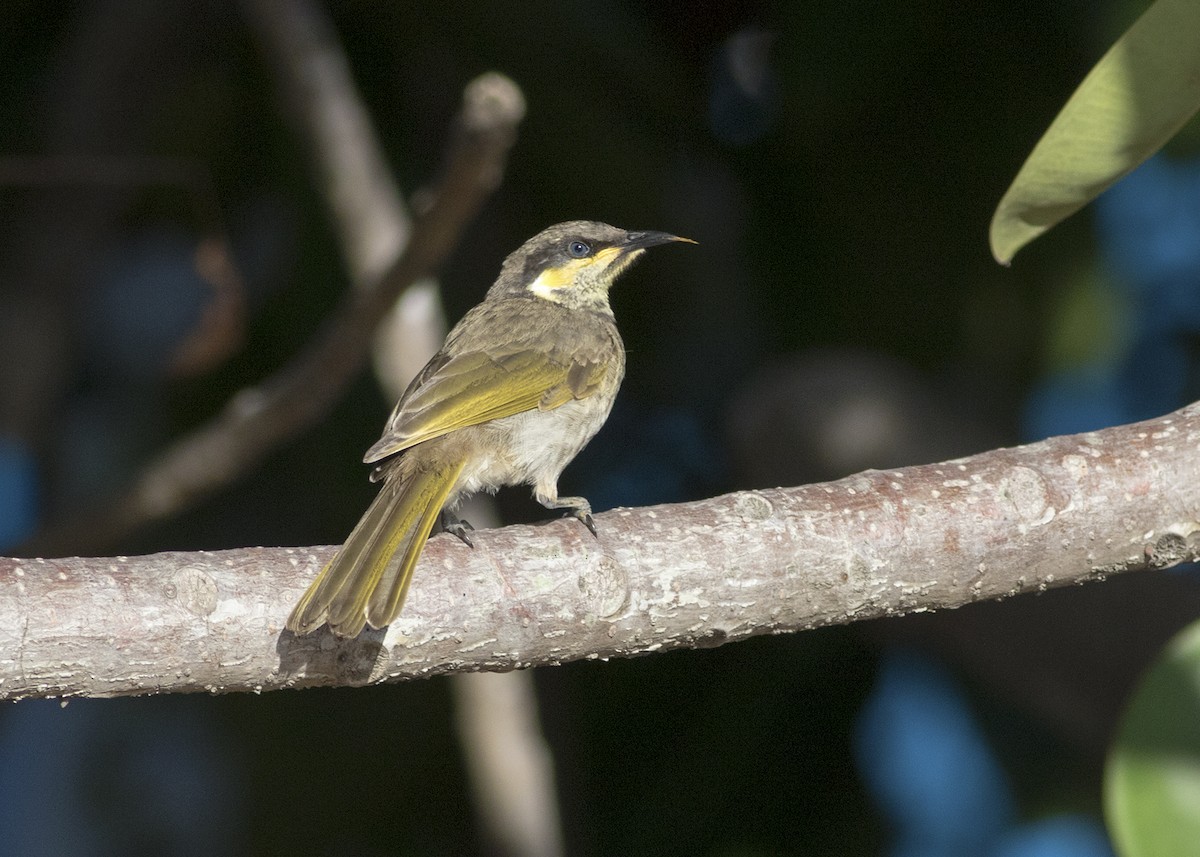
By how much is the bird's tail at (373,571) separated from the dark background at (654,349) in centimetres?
187

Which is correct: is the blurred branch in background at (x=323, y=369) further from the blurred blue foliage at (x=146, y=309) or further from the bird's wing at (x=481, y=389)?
the blurred blue foliage at (x=146, y=309)

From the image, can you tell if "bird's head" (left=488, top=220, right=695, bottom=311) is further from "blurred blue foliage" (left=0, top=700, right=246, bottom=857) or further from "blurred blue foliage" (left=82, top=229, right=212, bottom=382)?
"blurred blue foliage" (left=0, top=700, right=246, bottom=857)

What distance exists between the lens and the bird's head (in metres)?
4.09

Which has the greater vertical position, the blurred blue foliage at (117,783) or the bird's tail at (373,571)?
the blurred blue foliage at (117,783)

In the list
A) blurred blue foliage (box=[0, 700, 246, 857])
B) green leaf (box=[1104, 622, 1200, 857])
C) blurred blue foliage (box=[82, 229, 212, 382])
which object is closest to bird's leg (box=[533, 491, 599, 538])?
green leaf (box=[1104, 622, 1200, 857])

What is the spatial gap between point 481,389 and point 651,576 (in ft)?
3.74

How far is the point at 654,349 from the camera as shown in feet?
16.9

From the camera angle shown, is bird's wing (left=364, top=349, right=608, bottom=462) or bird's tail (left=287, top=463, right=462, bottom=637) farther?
bird's wing (left=364, top=349, right=608, bottom=462)

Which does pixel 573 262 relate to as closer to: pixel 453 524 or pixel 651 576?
pixel 453 524

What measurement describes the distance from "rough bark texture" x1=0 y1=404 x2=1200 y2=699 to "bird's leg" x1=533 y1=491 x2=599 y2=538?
0.03m

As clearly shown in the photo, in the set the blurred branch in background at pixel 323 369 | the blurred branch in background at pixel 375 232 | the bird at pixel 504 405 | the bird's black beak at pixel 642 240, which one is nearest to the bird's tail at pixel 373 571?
the bird at pixel 504 405

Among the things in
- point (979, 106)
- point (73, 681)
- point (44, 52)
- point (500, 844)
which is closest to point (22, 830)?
point (500, 844)

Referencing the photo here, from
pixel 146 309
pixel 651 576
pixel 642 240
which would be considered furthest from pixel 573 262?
pixel 146 309

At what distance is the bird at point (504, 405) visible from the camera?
248 cm
